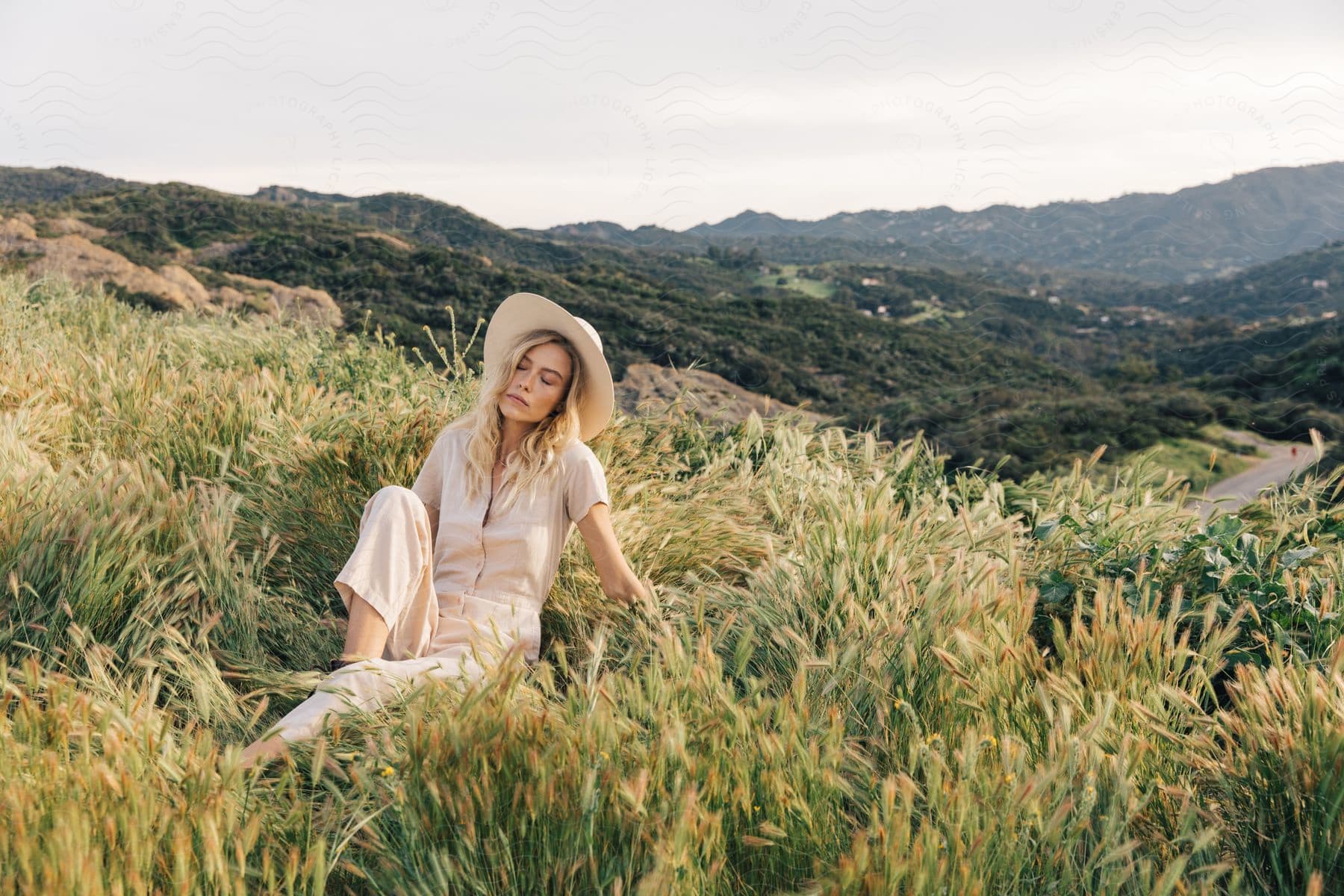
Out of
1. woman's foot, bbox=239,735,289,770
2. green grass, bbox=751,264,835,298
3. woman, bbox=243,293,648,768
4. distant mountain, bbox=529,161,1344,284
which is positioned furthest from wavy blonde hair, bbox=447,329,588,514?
distant mountain, bbox=529,161,1344,284

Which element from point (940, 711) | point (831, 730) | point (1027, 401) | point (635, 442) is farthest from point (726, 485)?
point (1027, 401)

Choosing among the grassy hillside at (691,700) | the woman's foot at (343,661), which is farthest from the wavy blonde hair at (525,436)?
the woman's foot at (343,661)

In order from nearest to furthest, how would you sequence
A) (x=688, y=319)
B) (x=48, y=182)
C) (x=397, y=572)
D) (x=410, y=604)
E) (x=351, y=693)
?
(x=351, y=693)
(x=397, y=572)
(x=410, y=604)
(x=688, y=319)
(x=48, y=182)

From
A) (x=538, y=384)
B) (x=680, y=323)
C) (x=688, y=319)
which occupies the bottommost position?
(x=538, y=384)

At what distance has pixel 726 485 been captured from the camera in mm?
4332

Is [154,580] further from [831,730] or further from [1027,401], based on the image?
[1027,401]

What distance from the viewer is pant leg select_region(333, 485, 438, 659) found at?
8.58 ft

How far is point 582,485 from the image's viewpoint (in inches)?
119

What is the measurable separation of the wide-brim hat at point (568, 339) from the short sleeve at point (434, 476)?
34 centimetres

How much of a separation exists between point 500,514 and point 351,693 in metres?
1.03

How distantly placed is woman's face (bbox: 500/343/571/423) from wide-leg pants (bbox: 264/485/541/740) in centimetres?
50

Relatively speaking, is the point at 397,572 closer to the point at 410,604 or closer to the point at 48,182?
the point at 410,604

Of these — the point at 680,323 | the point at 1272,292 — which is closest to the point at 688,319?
the point at 680,323

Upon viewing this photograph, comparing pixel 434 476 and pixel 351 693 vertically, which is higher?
pixel 434 476
